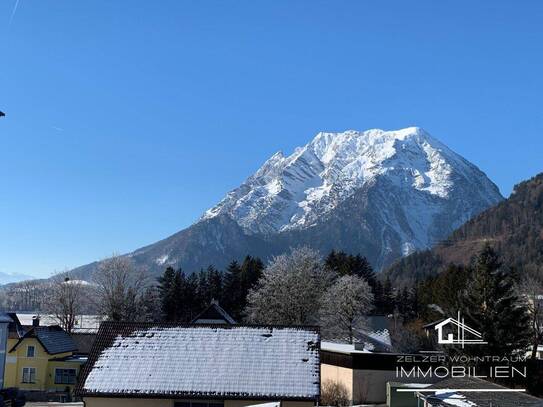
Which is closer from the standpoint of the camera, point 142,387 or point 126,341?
point 142,387

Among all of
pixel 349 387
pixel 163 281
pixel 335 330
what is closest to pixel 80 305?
pixel 163 281

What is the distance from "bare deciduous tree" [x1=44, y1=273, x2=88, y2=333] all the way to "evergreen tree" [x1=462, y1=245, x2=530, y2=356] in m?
59.8

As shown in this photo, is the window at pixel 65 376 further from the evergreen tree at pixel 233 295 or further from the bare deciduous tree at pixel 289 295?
the evergreen tree at pixel 233 295

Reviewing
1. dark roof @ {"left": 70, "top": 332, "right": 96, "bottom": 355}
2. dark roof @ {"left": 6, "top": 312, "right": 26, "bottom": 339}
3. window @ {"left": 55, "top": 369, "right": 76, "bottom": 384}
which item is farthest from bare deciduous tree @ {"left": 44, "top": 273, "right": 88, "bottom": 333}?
window @ {"left": 55, "top": 369, "right": 76, "bottom": 384}

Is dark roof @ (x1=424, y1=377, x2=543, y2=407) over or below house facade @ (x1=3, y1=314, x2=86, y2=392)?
over

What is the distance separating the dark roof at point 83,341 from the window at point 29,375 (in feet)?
27.2

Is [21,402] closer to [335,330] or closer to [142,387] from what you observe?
[142,387]

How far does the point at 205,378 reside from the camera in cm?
2622

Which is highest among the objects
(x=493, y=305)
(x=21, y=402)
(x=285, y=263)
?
(x=285, y=263)

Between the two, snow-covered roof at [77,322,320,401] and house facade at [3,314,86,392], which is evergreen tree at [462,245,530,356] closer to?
snow-covered roof at [77,322,320,401]

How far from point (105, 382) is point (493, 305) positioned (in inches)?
910

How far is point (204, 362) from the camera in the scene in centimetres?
2697

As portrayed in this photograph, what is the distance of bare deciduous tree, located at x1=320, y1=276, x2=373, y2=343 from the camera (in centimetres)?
6938

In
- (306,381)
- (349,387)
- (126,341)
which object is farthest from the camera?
(349,387)
